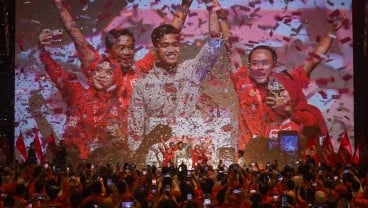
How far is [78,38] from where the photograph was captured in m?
18.2

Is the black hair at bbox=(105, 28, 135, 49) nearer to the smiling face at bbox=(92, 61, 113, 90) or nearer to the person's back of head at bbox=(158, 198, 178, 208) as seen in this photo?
the smiling face at bbox=(92, 61, 113, 90)

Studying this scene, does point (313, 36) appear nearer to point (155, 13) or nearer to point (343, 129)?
point (343, 129)

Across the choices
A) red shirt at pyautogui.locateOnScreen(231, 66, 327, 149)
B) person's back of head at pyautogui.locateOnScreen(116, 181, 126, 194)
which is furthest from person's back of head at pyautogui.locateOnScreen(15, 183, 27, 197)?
red shirt at pyautogui.locateOnScreen(231, 66, 327, 149)

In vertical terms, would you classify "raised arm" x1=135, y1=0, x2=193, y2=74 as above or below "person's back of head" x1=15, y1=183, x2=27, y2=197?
above

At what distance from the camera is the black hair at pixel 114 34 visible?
59.6 feet

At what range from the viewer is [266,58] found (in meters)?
18.0

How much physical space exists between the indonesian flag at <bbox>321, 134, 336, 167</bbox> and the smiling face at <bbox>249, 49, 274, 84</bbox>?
2.52 metres

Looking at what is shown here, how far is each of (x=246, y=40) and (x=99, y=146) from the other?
16.8 ft

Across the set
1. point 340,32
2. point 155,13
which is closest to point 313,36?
point 340,32

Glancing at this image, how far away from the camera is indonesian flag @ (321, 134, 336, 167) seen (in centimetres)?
1584

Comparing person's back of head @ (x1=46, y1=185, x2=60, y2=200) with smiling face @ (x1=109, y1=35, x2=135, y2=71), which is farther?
smiling face @ (x1=109, y1=35, x2=135, y2=71)

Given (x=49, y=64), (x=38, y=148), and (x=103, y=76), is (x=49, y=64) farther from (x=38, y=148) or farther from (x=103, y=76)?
(x=38, y=148)

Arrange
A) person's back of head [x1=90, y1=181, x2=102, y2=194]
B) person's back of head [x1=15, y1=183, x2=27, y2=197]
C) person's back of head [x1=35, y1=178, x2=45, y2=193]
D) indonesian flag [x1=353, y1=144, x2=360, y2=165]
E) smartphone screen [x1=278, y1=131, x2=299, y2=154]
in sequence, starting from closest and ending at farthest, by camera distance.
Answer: person's back of head [x1=90, y1=181, x2=102, y2=194]
person's back of head [x1=15, y1=183, x2=27, y2=197]
person's back of head [x1=35, y1=178, x2=45, y2=193]
indonesian flag [x1=353, y1=144, x2=360, y2=165]
smartphone screen [x1=278, y1=131, x2=299, y2=154]

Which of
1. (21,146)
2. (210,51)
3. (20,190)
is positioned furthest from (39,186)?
(210,51)
